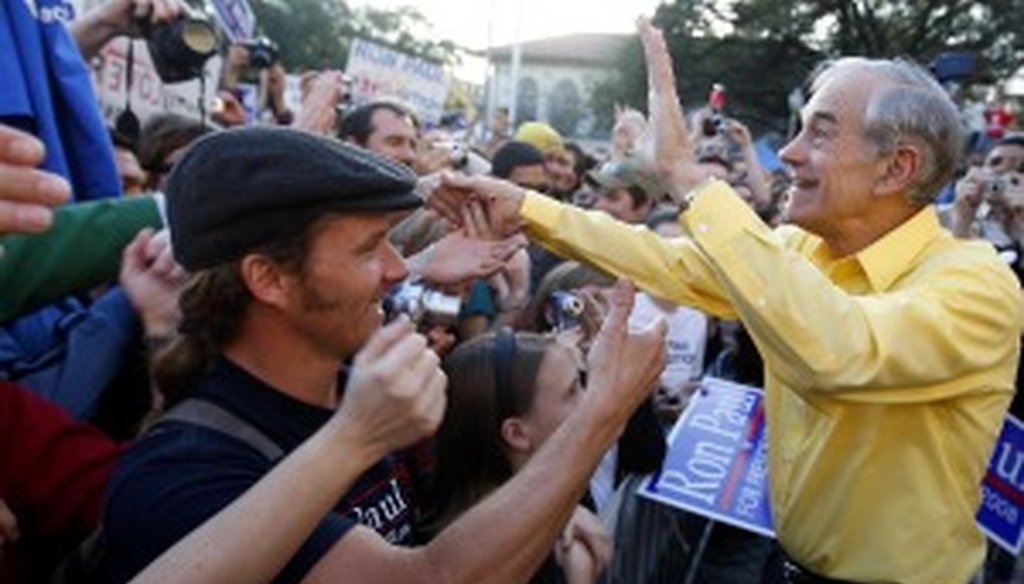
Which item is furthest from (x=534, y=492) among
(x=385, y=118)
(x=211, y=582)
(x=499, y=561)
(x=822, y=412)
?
(x=385, y=118)

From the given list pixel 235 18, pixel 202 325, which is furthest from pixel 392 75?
pixel 202 325

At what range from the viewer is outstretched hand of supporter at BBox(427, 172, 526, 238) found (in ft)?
9.05

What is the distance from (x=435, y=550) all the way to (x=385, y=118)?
3369mm

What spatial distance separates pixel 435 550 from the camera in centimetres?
182

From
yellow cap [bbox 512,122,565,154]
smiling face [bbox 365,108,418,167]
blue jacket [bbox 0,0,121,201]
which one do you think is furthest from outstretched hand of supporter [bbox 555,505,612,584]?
yellow cap [bbox 512,122,565,154]

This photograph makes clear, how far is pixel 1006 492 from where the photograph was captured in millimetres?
4914

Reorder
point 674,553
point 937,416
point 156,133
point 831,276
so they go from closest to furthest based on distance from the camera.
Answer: point 937,416 → point 831,276 → point 156,133 → point 674,553

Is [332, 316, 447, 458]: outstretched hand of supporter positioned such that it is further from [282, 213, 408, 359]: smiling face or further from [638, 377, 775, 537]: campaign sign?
[638, 377, 775, 537]: campaign sign

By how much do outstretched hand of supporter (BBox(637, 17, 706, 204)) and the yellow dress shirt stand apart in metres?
0.11

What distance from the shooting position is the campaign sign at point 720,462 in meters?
4.15

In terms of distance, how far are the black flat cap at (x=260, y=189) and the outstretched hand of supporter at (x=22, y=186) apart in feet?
1.67

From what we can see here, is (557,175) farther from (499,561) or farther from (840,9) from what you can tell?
(840,9)

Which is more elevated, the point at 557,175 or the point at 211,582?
the point at 211,582

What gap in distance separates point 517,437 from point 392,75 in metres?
7.05
